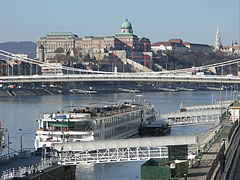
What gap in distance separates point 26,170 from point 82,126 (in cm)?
809

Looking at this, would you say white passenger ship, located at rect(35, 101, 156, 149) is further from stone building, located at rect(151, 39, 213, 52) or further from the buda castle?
stone building, located at rect(151, 39, 213, 52)

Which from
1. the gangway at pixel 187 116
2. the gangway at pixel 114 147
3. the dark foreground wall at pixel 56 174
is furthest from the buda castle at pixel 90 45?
the dark foreground wall at pixel 56 174

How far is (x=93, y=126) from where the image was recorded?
2544cm

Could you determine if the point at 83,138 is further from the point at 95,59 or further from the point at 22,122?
the point at 95,59

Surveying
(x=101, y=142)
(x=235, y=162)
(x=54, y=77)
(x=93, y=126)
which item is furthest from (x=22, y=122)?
(x=54, y=77)

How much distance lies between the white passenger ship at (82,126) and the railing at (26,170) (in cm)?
263

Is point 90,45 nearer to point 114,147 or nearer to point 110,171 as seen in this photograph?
point 110,171

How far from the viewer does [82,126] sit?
24.7 m

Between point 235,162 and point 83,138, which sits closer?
point 235,162

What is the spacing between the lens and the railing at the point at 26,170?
16234mm

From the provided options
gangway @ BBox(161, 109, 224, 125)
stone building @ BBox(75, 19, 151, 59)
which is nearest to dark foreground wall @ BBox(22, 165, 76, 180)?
gangway @ BBox(161, 109, 224, 125)

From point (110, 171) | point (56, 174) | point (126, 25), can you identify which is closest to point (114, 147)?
point (110, 171)

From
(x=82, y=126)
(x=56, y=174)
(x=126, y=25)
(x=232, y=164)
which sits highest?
(x=126, y=25)

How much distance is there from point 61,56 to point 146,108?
90.5m
